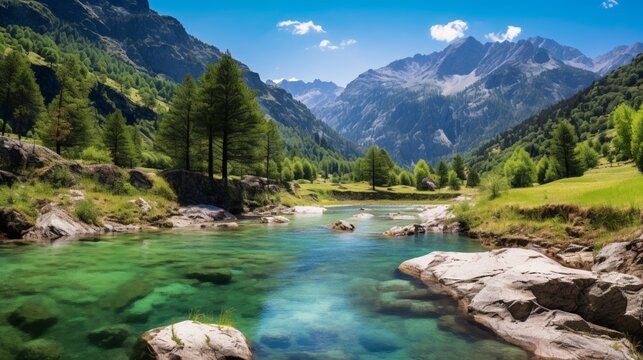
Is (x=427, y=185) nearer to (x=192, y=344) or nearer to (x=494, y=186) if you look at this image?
(x=494, y=186)

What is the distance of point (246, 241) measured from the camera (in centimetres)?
3136

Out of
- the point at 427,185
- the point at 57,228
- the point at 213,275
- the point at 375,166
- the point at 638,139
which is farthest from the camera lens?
the point at 427,185

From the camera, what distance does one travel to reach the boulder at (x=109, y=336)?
11.3m

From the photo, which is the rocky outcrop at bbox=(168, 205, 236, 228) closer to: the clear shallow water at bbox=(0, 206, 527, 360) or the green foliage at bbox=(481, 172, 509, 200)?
the clear shallow water at bbox=(0, 206, 527, 360)

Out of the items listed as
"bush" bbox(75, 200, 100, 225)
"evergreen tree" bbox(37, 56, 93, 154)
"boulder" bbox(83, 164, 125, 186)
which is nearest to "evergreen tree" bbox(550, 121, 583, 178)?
"boulder" bbox(83, 164, 125, 186)

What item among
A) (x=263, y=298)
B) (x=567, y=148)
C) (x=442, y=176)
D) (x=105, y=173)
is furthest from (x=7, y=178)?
(x=442, y=176)

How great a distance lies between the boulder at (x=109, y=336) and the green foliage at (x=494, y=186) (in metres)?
35.6

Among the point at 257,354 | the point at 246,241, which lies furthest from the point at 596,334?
the point at 246,241

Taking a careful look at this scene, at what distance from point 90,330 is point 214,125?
140ft

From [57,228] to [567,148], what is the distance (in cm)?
9621

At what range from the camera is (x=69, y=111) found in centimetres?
5969

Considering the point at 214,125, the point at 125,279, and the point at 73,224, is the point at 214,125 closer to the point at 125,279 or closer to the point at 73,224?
the point at 73,224

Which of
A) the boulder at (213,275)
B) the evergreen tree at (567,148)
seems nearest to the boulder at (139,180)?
the boulder at (213,275)

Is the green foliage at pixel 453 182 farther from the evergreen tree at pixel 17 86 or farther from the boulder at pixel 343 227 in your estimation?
the evergreen tree at pixel 17 86
